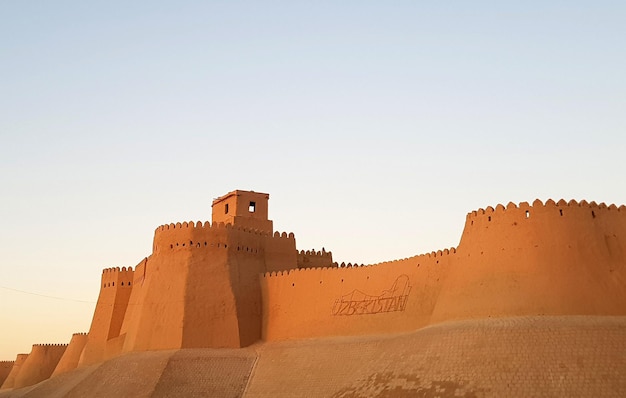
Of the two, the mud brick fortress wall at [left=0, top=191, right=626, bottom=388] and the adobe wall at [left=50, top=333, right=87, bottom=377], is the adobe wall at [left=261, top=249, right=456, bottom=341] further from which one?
the adobe wall at [left=50, top=333, right=87, bottom=377]

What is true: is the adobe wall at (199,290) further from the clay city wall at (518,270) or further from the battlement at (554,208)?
the battlement at (554,208)

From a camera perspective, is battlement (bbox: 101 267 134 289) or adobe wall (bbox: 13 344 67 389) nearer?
battlement (bbox: 101 267 134 289)

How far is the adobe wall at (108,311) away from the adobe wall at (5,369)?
68.3 ft

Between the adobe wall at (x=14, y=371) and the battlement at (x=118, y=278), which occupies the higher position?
the battlement at (x=118, y=278)

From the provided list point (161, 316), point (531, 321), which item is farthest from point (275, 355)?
point (531, 321)

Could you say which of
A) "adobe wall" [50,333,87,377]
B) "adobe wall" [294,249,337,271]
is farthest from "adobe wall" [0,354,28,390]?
"adobe wall" [294,249,337,271]

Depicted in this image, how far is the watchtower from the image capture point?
42.9 meters

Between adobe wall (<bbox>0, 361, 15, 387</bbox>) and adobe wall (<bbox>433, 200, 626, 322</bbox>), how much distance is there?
42675 millimetres

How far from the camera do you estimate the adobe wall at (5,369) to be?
59938 mm

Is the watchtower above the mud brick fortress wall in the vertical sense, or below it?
above

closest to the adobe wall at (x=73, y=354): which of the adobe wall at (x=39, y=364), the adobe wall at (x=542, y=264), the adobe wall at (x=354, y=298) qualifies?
the adobe wall at (x=39, y=364)

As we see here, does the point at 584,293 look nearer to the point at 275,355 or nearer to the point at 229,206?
the point at 275,355

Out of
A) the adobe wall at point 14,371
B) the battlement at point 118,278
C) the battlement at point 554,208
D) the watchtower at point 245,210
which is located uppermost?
the watchtower at point 245,210

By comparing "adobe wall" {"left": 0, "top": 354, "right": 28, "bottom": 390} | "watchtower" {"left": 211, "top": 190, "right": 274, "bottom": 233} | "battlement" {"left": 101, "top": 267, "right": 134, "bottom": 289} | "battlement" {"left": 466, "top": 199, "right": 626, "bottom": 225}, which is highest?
"watchtower" {"left": 211, "top": 190, "right": 274, "bottom": 233}
